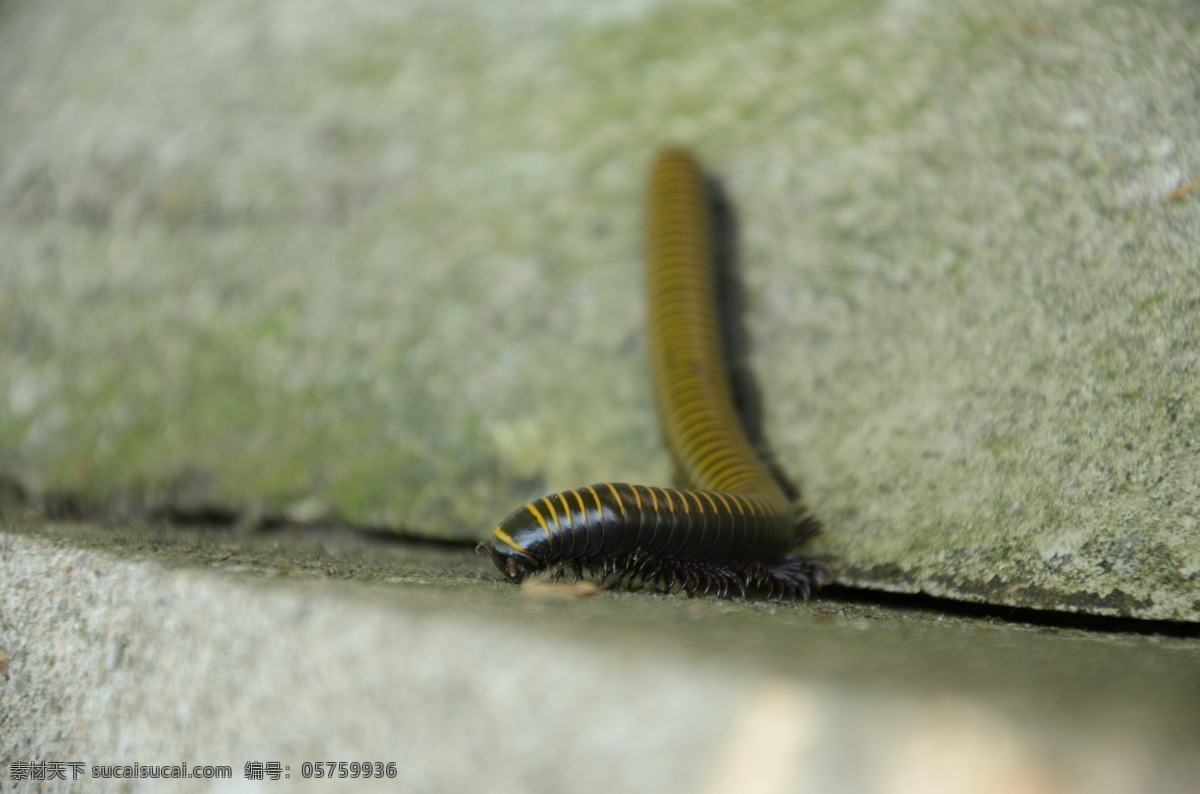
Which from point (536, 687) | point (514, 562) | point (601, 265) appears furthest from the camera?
point (601, 265)

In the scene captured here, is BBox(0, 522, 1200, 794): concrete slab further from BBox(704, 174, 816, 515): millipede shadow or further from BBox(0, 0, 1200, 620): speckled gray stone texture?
BBox(704, 174, 816, 515): millipede shadow

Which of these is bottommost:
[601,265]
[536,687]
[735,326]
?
[536,687]

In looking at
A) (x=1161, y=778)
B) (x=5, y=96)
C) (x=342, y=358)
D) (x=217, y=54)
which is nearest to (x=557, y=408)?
(x=342, y=358)

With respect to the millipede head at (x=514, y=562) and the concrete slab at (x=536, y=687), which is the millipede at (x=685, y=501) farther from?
the concrete slab at (x=536, y=687)

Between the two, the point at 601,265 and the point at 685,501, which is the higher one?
the point at 601,265

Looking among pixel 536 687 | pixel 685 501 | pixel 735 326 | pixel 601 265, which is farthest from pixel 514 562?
pixel 601 265

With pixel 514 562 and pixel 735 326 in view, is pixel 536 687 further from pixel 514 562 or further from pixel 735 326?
pixel 735 326
